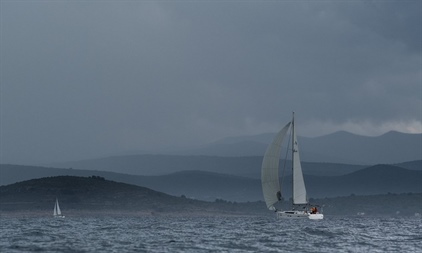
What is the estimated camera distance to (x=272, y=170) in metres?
150

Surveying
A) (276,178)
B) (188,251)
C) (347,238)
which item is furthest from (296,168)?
(188,251)

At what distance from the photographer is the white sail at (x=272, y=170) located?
14838 centimetres

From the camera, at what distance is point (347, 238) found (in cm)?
10169

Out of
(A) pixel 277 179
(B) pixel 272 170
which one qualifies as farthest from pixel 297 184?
(B) pixel 272 170

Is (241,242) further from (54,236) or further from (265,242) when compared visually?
(54,236)

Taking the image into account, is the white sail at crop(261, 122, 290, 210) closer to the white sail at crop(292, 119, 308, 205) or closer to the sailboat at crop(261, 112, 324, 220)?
the sailboat at crop(261, 112, 324, 220)

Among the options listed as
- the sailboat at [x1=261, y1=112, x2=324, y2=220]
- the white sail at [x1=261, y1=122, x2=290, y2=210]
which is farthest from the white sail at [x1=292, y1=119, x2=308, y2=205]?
the white sail at [x1=261, y1=122, x2=290, y2=210]

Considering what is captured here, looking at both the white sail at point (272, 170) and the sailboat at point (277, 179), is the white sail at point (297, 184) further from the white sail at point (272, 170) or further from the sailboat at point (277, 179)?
the white sail at point (272, 170)

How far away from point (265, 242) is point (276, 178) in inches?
2387

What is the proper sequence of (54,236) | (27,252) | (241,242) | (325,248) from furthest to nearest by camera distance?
(54,236) < (241,242) < (325,248) < (27,252)

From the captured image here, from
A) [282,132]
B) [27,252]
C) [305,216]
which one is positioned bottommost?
[27,252]

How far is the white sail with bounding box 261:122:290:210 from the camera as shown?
148375mm

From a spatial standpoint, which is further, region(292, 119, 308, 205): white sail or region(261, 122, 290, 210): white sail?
region(292, 119, 308, 205): white sail

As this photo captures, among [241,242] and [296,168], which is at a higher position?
[296,168]
